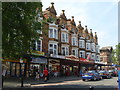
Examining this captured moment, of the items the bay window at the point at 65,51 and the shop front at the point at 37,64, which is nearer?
the shop front at the point at 37,64

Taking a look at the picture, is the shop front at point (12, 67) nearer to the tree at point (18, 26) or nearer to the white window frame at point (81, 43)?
the tree at point (18, 26)

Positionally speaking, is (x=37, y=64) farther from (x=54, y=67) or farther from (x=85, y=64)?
(x=85, y=64)

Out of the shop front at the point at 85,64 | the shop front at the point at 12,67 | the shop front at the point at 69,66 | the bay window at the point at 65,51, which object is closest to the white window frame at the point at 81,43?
the shop front at the point at 85,64

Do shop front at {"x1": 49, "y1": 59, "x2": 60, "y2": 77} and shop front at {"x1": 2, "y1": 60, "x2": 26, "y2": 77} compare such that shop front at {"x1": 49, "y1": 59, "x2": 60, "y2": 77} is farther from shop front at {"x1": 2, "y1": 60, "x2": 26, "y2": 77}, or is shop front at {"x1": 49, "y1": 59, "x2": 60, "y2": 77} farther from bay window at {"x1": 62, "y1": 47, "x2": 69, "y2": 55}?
shop front at {"x1": 2, "y1": 60, "x2": 26, "y2": 77}

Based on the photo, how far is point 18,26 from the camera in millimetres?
12148

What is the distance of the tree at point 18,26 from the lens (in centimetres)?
1168

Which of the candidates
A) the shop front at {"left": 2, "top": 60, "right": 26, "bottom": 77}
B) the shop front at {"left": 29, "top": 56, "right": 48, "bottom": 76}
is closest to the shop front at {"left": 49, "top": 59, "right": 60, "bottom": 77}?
the shop front at {"left": 29, "top": 56, "right": 48, "bottom": 76}

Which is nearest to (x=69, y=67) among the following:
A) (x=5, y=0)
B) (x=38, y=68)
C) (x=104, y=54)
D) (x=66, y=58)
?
(x=66, y=58)

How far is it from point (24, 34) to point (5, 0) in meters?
2.73

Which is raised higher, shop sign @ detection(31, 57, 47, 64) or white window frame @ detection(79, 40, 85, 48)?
white window frame @ detection(79, 40, 85, 48)

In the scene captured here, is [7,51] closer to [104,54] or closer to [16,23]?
[16,23]

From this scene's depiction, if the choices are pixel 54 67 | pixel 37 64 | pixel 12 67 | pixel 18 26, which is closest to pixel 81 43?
pixel 54 67

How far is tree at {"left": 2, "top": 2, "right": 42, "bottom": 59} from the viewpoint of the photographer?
38.3 feet

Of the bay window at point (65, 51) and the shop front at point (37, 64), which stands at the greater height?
the bay window at point (65, 51)
